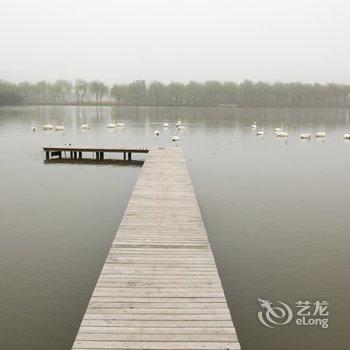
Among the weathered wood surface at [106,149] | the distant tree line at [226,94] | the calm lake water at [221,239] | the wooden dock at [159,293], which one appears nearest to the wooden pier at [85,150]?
the weathered wood surface at [106,149]

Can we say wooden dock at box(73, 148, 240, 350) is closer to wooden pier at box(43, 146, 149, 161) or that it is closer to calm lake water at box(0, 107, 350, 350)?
calm lake water at box(0, 107, 350, 350)

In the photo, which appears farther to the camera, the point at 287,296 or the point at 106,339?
the point at 287,296

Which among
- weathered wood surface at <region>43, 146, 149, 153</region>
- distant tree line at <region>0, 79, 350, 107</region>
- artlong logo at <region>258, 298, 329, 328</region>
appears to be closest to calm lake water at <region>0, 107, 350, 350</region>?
artlong logo at <region>258, 298, 329, 328</region>

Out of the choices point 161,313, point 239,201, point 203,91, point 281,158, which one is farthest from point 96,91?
point 161,313

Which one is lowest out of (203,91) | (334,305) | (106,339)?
(334,305)

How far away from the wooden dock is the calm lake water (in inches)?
64.3

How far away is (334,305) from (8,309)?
8.73 meters

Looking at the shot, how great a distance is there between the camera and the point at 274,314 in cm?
1068

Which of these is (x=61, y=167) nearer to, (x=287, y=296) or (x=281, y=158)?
(x=281, y=158)

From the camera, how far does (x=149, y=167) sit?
80.9ft

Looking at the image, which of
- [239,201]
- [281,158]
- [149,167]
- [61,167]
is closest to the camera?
[239,201]

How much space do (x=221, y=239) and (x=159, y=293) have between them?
283 inches

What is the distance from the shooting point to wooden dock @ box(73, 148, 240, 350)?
7234 millimetres

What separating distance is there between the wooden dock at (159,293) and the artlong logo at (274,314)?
1.93 metres
